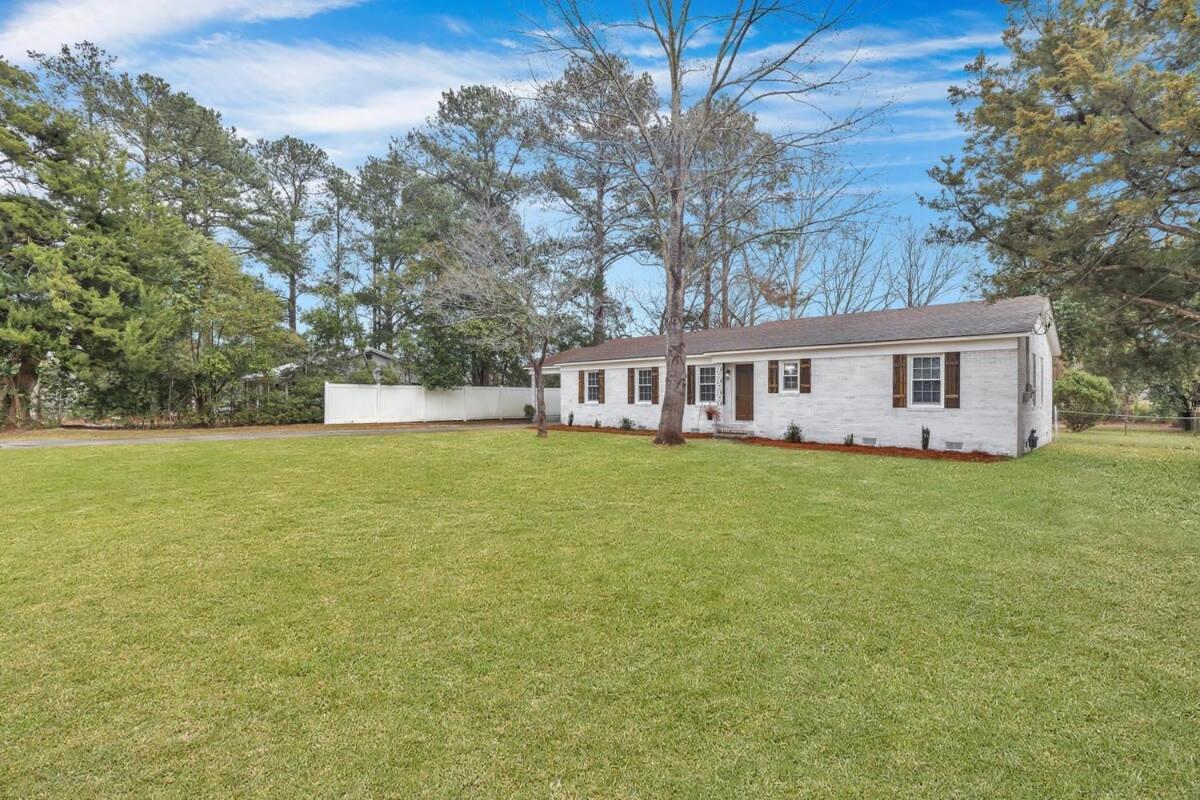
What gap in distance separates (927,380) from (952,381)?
→ 0.50 m

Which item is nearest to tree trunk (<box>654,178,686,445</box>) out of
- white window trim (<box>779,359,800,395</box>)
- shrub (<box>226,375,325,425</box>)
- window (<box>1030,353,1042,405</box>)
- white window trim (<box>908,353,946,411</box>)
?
white window trim (<box>779,359,800,395</box>)

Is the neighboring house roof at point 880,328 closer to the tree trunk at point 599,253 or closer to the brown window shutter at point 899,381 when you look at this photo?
the brown window shutter at point 899,381

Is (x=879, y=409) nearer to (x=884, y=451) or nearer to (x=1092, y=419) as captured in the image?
(x=884, y=451)

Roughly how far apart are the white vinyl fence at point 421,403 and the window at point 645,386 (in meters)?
9.47

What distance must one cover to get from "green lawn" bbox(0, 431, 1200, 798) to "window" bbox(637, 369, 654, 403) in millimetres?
11705

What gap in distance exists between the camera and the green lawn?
2109 millimetres

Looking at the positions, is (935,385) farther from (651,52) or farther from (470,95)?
(470,95)

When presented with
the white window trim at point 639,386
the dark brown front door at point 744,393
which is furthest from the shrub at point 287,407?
the dark brown front door at point 744,393

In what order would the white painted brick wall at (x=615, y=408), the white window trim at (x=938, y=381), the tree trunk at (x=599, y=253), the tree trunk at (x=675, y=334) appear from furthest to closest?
the tree trunk at (x=599, y=253), the white painted brick wall at (x=615, y=408), the tree trunk at (x=675, y=334), the white window trim at (x=938, y=381)

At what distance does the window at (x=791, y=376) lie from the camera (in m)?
14.5

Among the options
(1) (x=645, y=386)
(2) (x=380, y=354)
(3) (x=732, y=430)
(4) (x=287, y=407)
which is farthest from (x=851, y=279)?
(4) (x=287, y=407)

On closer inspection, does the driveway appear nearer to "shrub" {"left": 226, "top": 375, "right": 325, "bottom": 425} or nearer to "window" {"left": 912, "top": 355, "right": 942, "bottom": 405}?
"shrub" {"left": 226, "top": 375, "right": 325, "bottom": 425}

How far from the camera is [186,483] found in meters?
7.82

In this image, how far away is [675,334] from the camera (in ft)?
43.6
